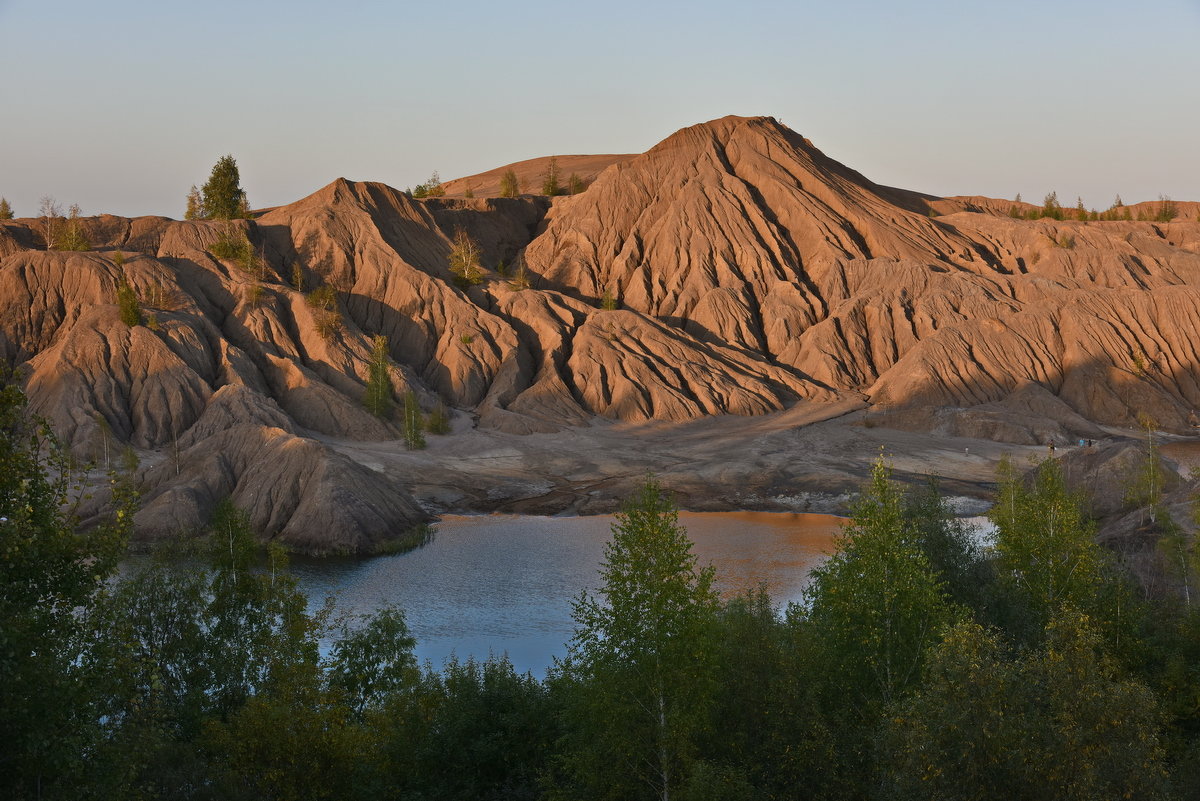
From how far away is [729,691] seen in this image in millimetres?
26156

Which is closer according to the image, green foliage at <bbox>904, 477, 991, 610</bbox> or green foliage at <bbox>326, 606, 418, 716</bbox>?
green foliage at <bbox>326, 606, 418, 716</bbox>

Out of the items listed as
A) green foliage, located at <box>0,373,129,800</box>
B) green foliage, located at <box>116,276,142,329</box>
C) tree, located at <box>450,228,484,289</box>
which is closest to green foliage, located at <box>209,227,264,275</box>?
green foliage, located at <box>116,276,142,329</box>

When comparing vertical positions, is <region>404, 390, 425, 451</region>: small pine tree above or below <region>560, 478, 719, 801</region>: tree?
above

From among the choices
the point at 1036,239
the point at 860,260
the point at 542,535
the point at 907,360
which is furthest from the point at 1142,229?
the point at 542,535

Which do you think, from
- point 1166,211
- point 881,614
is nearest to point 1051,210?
point 1166,211

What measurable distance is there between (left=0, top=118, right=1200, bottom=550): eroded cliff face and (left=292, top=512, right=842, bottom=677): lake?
18.6ft

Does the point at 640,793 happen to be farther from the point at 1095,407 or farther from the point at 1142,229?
the point at 1142,229

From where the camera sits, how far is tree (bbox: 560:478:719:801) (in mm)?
23562

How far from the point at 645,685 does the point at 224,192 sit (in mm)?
113002

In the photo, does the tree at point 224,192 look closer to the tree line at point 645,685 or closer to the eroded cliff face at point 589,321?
the eroded cliff face at point 589,321

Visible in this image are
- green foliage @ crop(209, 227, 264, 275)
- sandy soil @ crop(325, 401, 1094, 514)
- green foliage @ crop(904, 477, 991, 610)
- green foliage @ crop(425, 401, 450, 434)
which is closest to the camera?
green foliage @ crop(904, 477, 991, 610)

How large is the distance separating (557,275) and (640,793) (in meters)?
111

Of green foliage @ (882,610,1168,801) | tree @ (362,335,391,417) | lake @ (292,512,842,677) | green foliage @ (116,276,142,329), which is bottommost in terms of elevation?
lake @ (292,512,842,677)

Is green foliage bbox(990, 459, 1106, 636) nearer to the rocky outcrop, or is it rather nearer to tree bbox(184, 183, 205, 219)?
the rocky outcrop
